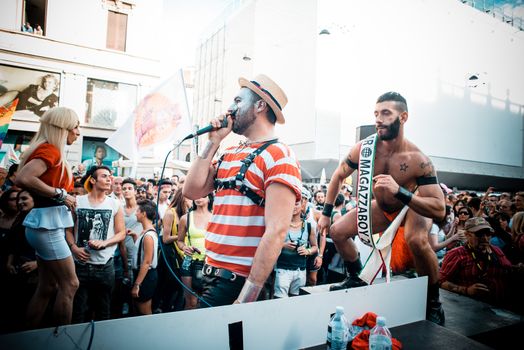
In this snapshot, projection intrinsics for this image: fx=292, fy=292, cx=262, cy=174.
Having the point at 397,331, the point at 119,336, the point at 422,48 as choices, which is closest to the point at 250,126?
the point at 119,336

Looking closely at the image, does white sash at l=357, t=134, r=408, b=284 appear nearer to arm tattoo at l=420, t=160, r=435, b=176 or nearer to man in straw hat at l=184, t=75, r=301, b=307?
arm tattoo at l=420, t=160, r=435, b=176

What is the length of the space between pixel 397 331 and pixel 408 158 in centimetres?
122

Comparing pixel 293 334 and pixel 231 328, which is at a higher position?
pixel 231 328

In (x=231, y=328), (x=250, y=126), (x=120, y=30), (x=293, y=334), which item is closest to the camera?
(x=231, y=328)

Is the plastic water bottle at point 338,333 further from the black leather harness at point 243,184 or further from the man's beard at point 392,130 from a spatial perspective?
the man's beard at point 392,130

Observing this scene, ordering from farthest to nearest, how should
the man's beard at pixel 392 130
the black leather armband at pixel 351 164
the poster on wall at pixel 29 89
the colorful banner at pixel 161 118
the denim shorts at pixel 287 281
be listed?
the poster on wall at pixel 29 89 → the colorful banner at pixel 161 118 → the denim shorts at pixel 287 281 → the black leather armband at pixel 351 164 → the man's beard at pixel 392 130

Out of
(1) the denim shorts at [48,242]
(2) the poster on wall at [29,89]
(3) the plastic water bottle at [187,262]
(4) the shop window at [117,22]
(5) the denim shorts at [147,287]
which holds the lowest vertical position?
(5) the denim shorts at [147,287]

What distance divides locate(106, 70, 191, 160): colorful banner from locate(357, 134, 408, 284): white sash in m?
3.64

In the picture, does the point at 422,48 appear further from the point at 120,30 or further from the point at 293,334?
the point at 293,334

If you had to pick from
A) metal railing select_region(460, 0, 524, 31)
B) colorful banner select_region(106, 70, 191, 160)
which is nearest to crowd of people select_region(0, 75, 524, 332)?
colorful banner select_region(106, 70, 191, 160)

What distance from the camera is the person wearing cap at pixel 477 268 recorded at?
322 centimetres

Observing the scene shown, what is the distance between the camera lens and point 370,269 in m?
2.30

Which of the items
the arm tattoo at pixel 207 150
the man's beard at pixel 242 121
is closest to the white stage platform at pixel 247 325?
the arm tattoo at pixel 207 150

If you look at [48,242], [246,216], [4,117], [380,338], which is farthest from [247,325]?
[4,117]
